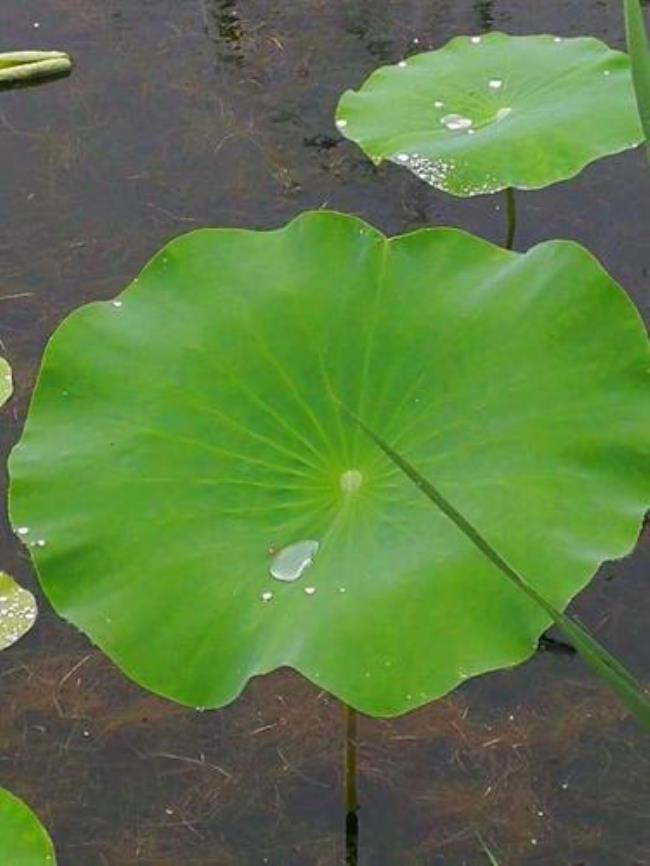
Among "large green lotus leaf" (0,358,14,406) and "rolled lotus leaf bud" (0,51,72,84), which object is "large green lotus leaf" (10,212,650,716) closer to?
"large green lotus leaf" (0,358,14,406)

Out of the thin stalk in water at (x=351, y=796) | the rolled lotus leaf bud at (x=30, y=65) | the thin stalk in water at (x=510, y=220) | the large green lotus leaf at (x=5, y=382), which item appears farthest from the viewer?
the rolled lotus leaf bud at (x=30, y=65)

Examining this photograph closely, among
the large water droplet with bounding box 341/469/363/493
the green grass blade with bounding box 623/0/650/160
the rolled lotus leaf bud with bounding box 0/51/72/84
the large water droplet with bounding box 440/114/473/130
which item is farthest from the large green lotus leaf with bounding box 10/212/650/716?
the rolled lotus leaf bud with bounding box 0/51/72/84

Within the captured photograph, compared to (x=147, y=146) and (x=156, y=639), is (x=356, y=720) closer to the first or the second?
(x=156, y=639)

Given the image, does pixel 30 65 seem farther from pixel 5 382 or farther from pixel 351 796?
pixel 351 796

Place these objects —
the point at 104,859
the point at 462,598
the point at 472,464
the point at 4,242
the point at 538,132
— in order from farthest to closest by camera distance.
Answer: the point at 4,242 < the point at 538,132 < the point at 104,859 < the point at 472,464 < the point at 462,598

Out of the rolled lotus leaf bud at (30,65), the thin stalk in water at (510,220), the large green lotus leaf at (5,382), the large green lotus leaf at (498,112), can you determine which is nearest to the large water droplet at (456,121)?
the large green lotus leaf at (498,112)

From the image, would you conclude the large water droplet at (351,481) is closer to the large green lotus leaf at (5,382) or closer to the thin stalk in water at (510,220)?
the large green lotus leaf at (5,382)

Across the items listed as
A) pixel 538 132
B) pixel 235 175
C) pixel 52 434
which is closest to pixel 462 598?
pixel 52 434
